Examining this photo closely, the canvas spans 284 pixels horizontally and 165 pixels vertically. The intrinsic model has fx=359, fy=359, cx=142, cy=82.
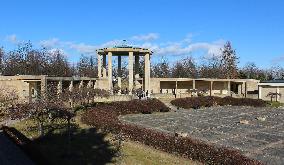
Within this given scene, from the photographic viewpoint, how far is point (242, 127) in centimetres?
2444

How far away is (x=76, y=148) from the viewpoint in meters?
17.4

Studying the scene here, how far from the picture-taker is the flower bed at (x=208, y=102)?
3962 cm

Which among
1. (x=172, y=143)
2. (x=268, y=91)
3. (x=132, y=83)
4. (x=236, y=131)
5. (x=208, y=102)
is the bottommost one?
(x=236, y=131)

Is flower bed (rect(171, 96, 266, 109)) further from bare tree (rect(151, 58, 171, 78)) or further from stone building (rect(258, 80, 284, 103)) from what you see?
bare tree (rect(151, 58, 171, 78))

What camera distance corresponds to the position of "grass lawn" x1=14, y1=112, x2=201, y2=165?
15.1 metres

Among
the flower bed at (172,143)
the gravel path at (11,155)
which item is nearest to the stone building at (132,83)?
the flower bed at (172,143)

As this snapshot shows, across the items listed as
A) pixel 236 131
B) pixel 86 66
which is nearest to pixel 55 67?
pixel 86 66

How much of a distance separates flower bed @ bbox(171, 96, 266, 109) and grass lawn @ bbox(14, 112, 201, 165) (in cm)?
1926

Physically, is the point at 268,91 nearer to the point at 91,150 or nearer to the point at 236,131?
the point at 236,131

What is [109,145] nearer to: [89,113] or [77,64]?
[89,113]

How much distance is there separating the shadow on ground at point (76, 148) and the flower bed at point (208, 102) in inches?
758

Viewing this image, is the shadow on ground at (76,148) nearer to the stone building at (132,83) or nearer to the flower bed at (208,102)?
the stone building at (132,83)

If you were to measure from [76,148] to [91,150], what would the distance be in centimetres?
86

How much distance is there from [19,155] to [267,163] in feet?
34.5
